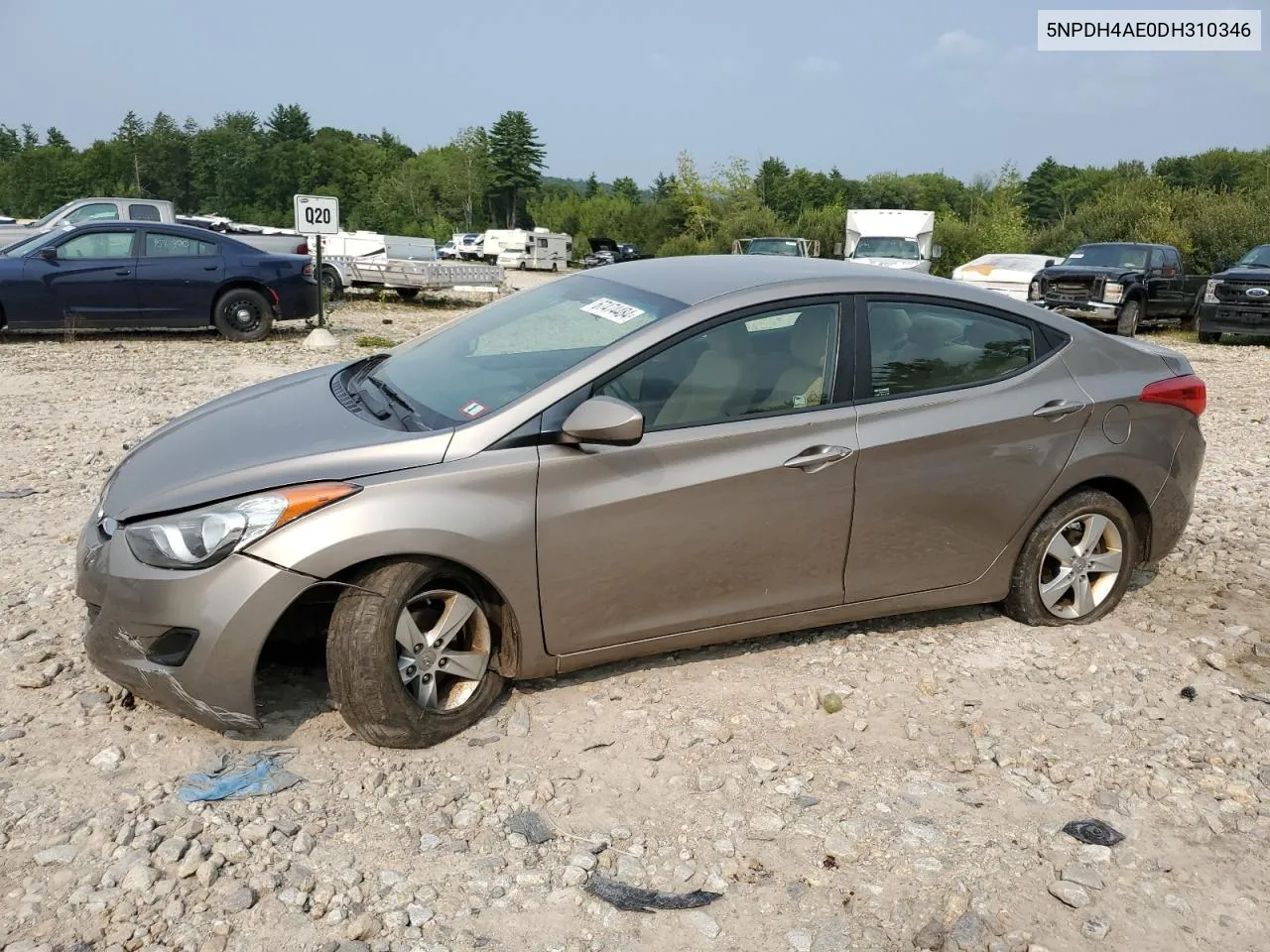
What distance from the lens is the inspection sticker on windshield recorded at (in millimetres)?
4062

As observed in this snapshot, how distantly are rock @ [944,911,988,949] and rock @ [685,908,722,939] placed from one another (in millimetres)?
604

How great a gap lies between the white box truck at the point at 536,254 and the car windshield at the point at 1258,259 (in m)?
35.9

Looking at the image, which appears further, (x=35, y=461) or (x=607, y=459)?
(x=35, y=461)

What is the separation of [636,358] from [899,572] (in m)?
1.45

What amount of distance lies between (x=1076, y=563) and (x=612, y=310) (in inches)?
94.9

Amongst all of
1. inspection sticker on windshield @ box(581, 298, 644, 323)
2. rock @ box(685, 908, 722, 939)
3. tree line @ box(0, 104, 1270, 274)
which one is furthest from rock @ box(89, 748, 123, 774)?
tree line @ box(0, 104, 1270, 274)

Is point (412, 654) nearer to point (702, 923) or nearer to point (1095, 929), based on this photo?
point (702, 923)

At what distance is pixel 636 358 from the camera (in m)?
3.83

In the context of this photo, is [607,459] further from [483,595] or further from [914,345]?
[914,345]

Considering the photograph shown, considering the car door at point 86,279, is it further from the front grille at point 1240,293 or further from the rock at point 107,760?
the front grille at point 1240,293

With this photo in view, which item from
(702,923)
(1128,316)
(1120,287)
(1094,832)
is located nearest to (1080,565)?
(1094,832)

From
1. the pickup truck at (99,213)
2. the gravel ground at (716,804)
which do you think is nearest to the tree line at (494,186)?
the pickup truck at (99,213)

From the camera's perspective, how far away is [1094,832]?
132 inches

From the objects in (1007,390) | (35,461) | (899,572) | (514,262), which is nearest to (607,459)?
(899,572)
